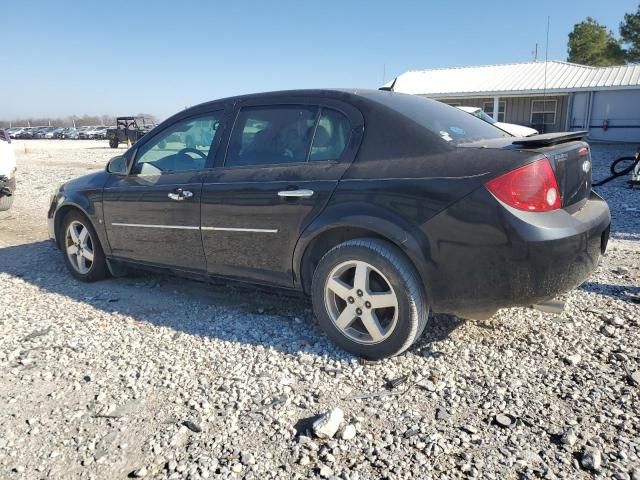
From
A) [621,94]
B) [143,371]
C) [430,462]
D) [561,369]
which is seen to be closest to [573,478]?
[430,462]

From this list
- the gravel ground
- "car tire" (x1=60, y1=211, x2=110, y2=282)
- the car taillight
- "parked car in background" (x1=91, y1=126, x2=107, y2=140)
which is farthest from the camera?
"parked car in background" (x1=91, y1=126, x2=107, y2=140)

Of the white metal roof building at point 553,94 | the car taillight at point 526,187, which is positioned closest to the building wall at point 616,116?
the white metal roof building at point 553,94

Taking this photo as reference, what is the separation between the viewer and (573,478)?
2205 millimetres

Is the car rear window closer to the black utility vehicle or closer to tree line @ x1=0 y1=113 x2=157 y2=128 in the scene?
the black utility vehicle

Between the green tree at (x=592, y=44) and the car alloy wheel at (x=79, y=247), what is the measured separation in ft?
135

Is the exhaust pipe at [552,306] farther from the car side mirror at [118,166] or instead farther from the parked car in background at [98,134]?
the parked car in background at [98,134]

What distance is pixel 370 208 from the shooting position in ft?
10.3

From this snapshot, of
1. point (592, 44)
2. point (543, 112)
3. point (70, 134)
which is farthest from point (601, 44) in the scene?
point (70, 134)

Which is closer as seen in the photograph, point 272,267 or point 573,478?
point 573,478

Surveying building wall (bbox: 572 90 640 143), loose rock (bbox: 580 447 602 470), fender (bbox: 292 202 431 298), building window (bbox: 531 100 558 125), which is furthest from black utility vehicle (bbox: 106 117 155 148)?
loose rock (bbox: 580 447 602 470)

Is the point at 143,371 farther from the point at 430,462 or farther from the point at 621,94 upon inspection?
the point at 621,94

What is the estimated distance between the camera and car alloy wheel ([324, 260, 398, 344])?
3193 millimetres

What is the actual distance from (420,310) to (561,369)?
91 cm

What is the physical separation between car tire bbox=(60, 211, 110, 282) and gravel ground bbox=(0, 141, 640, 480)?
0.68 m
